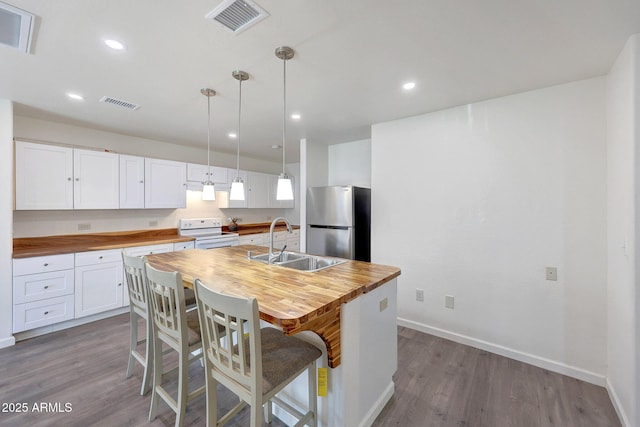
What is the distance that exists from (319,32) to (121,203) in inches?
138

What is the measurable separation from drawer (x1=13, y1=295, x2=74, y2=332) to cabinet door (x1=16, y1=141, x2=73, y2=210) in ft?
3.47

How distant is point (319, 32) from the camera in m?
1.59

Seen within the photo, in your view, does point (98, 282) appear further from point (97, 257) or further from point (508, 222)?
point (508, 222)

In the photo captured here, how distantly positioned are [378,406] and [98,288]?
3.44 meters

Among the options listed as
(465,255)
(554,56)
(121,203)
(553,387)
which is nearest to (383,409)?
(553,387)

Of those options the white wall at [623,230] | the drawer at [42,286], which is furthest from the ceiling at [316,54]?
the drawer at [42,286]

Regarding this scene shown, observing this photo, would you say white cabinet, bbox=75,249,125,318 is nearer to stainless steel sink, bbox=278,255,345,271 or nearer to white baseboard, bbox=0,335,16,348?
white baseboard, bbox=0,335,16,348

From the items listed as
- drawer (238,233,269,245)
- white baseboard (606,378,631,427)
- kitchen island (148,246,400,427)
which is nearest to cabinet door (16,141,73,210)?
kitchen island (148,246,400,427)

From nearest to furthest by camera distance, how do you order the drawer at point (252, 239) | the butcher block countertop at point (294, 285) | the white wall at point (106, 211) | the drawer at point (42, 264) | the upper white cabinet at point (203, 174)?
the butcher block countertop at point (294, 285)
the drawer at point (42, 264)
the white wall at point (106, 211)
the upper white cabinet at point (203, 174)
the drawer at point (252, 239)

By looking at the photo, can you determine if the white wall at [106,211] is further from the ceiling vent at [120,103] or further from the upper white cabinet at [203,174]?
the ceiling vent at [120,103]

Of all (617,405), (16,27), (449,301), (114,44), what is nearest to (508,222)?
(449,301)

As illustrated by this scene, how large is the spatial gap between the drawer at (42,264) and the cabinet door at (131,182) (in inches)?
35.5

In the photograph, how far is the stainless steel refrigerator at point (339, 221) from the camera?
11.6ft

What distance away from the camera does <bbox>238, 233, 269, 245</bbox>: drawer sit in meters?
4.91
